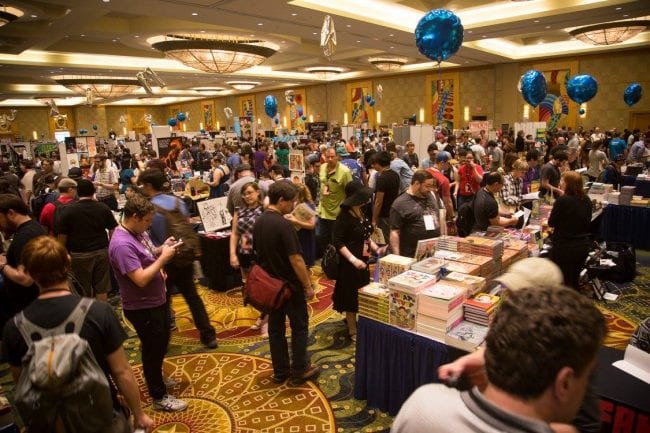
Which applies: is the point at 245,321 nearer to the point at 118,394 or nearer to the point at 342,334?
the point at 342,334

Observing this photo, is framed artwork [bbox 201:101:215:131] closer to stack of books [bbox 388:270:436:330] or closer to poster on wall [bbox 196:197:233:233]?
poster on wall [bbox 196:197:233:233]

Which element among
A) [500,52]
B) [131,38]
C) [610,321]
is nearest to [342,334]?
[610,321]

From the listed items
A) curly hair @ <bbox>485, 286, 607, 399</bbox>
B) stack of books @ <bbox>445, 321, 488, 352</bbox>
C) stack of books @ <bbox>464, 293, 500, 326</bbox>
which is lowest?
stack of books @ <bbox>445, 321, 488, 352</bbox>

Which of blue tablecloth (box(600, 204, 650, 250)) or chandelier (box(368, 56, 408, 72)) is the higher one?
chandelier (box(368, 56, 408, 72))

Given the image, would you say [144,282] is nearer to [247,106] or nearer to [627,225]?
[627,225]

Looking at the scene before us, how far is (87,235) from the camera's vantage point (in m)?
3.93

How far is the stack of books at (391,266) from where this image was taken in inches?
109

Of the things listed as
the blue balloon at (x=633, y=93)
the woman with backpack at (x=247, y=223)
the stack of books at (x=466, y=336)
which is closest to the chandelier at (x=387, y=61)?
the blue balloon at (x=633, y=93)

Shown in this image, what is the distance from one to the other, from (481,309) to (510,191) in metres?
2.86

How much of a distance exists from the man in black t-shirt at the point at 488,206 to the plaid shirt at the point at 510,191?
683 mm

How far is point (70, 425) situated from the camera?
1.50 metres

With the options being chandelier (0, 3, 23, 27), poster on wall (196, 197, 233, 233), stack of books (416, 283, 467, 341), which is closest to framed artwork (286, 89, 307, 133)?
chandelier (0, 3, 23, 27)

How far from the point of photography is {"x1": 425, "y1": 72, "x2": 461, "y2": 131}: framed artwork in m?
17.8

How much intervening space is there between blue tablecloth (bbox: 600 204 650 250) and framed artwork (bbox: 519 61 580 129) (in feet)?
33.7
